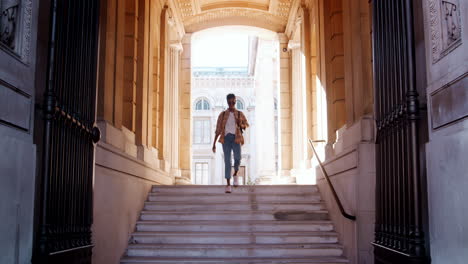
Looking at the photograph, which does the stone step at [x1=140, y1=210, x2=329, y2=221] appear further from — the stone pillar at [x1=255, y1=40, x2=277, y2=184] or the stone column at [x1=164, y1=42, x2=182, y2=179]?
the stone pillar at [x1=255, y1=40, x2=277, y2=184]

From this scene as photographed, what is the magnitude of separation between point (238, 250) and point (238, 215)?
3.70ft

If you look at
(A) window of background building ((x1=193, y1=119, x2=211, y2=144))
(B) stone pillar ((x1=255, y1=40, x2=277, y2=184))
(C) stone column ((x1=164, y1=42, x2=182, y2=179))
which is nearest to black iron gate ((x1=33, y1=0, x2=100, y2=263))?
(C) stone column ((x1=164, y1=42, x2=182, y2=179))

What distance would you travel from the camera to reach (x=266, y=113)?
21.8 meters

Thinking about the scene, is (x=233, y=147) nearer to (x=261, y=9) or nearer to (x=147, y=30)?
(x=147, y=30)

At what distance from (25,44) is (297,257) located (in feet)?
15.8

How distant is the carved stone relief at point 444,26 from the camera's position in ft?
12.1

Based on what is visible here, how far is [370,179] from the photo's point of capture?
629 centimetres

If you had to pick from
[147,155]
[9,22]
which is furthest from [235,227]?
[9,22]

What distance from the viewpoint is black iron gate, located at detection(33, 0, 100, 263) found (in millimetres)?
4293

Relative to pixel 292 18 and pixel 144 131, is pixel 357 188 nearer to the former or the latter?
pixel 144 131

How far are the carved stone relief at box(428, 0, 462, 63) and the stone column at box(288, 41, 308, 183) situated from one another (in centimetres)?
748

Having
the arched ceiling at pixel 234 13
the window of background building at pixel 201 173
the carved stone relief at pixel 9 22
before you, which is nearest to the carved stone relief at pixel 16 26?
the carved stone relief at pixel 9 22

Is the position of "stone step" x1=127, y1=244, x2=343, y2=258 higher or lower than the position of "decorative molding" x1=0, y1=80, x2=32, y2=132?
lower

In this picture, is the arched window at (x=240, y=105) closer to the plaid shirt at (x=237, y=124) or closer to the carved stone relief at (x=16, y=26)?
the plaid shirt at (x=237, y=124)
